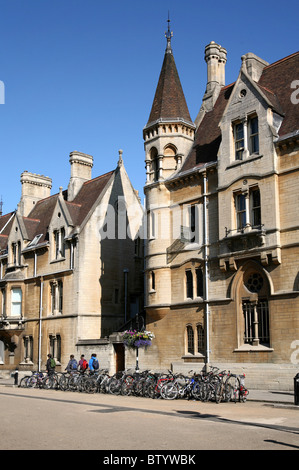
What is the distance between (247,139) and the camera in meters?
26.9

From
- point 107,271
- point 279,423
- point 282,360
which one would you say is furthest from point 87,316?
point 279,423

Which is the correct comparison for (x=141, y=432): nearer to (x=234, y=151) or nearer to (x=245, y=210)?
(x=245, y=210)

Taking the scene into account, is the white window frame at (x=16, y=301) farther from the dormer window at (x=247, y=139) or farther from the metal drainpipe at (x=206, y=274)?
the dormer window at (x=247, y=139)

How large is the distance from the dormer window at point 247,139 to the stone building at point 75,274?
45.7ft

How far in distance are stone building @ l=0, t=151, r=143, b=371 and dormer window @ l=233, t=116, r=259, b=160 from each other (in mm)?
13933

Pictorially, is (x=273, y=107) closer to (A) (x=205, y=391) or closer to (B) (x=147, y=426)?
(A) (x=205, y=391)

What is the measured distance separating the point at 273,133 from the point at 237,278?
715 cm

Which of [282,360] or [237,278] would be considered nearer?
[282,360]

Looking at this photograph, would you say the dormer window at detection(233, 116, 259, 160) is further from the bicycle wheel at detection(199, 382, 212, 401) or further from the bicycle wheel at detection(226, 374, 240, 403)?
the bicycle wheel at detection(199, 382, 212, 401)

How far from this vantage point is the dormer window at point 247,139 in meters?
26.8

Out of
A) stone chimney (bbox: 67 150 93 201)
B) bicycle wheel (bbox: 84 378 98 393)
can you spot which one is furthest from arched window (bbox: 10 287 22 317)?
bicycle wheel (bbox: 84 378 98 393)

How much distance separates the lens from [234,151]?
1085 inches

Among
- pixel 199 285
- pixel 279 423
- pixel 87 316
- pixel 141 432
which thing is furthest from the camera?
pixel 87 316

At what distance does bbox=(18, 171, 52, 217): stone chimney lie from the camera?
49.5 meters
